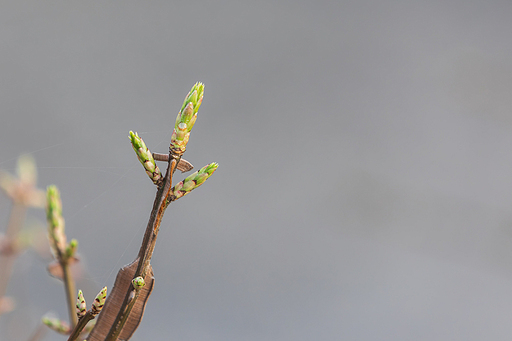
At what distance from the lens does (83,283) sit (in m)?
0.37

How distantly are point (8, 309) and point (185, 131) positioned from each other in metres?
0.28

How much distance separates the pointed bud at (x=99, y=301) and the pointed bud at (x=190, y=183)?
2.4 inches

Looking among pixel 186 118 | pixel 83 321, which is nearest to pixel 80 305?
pixel 83 321

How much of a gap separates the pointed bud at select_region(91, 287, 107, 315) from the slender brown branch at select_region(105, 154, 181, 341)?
1cm

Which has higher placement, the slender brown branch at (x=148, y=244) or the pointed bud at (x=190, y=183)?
the pointed bud at (x=190, y=183)

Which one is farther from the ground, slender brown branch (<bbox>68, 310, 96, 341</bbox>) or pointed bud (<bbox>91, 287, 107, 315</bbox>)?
pointed bud (<bbox>91, 287, 107, 315</bbox>)

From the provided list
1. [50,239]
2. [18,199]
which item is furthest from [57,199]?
[18,199]

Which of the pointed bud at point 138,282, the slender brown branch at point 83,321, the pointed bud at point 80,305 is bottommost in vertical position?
the slender brown branch at point 83,321

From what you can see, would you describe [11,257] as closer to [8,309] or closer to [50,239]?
[8,309]

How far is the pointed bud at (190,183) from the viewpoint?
0.66 feet

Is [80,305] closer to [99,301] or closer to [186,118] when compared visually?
[99,301]

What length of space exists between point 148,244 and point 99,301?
0.15 ft

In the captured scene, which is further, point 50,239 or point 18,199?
point 18,199

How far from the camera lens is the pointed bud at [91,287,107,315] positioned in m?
0.21
